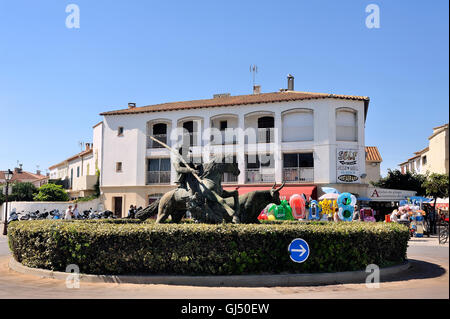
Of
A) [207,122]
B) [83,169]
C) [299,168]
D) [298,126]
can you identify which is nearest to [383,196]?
[299,168]

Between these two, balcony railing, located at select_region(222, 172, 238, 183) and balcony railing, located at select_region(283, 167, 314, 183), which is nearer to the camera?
balcony railing, located at select_region(283, 167, 314, 183)

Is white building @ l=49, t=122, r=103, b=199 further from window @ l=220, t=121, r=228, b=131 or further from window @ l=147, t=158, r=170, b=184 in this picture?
window @ l=220, t=121, r=228, b=131

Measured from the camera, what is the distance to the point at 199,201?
37.3 ft

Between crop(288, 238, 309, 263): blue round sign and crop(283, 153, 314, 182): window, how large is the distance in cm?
2345

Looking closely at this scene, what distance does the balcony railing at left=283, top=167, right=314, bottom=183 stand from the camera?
3180 cm

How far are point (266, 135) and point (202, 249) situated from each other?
25406 millimetres

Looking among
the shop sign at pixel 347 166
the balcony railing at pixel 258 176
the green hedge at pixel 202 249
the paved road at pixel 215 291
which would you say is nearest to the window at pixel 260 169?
the balcony railing at pixel 258 176

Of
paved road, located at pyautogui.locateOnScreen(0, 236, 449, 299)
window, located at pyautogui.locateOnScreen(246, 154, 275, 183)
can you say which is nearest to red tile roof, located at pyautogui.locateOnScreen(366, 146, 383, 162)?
window, located at pyautogui.locateOnScreen(246, 154, 275, 183)

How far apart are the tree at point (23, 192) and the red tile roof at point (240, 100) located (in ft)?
70.0

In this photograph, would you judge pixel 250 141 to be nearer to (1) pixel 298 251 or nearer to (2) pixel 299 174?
(2) pixel 299 174

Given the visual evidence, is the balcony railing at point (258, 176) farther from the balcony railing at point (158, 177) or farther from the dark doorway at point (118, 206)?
the dark doorway at point (118, 206)

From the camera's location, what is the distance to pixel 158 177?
117ft

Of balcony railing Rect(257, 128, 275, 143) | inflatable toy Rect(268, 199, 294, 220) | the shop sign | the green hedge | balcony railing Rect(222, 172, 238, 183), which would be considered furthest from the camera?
balcony railing Rect(222, 172, 238, 183)

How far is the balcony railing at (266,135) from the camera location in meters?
33.2
